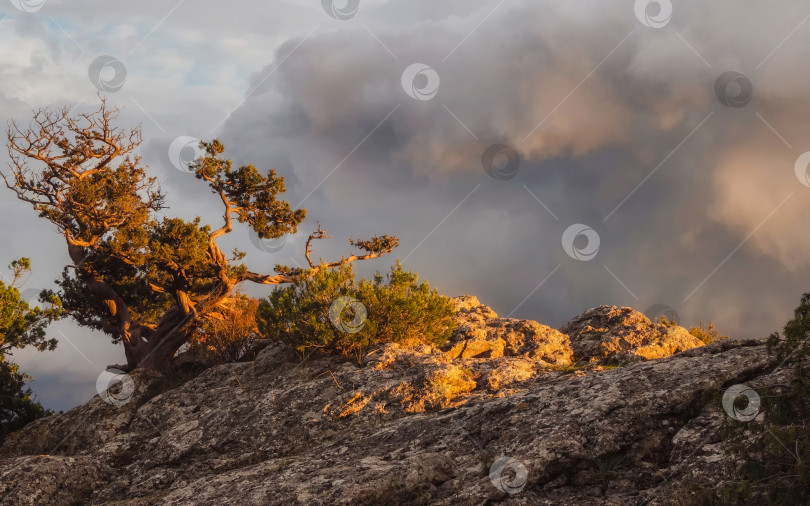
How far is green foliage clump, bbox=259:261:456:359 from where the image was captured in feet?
49.8

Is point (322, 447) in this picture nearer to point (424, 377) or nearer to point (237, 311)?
point (424, 377)

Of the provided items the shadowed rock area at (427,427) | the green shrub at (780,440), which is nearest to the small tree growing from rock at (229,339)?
the shadowed rock area at (427,427)

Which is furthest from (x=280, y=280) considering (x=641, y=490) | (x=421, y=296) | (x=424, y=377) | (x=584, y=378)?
(x=641, y=490)

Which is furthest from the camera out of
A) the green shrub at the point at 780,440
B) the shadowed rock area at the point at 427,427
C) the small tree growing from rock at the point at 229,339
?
the small tree growing from rock at the point at 229,339

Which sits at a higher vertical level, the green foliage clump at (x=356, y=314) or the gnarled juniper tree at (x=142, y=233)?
the gnarled juniper tree at (x=142, y=233)

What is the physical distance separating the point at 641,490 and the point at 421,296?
9.37m

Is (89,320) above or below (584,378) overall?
above

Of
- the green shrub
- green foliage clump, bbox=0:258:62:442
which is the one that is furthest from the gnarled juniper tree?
the green shrub

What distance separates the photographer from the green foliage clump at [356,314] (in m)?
15.2

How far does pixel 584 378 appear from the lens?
1055cm

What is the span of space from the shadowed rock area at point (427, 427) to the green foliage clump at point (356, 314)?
0.61 metres

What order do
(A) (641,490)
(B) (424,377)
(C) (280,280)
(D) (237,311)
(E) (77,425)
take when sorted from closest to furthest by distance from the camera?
(A) (641,490), (B) (424,377), (E) (77,425), (D) (237,311), (C) (280,280)

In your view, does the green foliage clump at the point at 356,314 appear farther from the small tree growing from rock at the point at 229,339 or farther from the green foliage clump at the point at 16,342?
the green foliage clump at the point at 16,342

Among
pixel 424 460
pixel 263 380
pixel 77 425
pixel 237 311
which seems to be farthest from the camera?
pixel 237 311
